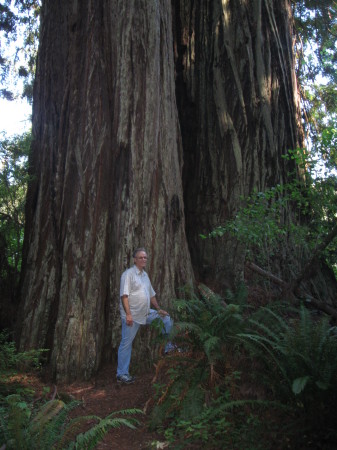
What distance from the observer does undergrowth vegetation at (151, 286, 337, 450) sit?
348cm

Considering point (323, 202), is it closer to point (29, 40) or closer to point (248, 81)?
point (248, 81)

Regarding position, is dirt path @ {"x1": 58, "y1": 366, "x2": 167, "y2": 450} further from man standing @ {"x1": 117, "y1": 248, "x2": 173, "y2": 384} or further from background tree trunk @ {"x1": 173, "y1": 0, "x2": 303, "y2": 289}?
background tree trunk @ {"x1": 173, "y1": 0, "x2": 303, "y2": 289}

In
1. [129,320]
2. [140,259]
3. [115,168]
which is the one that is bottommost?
[129,320]

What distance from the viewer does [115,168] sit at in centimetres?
698

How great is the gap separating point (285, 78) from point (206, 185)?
2.97 metres

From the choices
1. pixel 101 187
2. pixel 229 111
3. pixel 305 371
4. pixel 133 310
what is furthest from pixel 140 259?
pixel 229 111

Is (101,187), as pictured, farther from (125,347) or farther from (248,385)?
(248,385)

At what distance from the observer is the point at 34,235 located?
745 centimetres

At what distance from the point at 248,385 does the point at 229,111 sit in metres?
6.47

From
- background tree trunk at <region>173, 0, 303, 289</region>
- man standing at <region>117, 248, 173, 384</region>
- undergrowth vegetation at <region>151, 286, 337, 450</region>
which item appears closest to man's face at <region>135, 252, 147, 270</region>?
man standing at <region>117, 248, 173, 384</region>

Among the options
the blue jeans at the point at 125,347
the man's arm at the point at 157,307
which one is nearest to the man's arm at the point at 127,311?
the blue jeans at the point at 125,347

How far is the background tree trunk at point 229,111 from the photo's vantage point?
8.88 m

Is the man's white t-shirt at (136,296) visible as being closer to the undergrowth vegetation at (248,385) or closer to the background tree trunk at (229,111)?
the undergrowth vegetation at (248,385)

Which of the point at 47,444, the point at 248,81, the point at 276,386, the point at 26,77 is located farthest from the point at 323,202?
the point at 26,77
